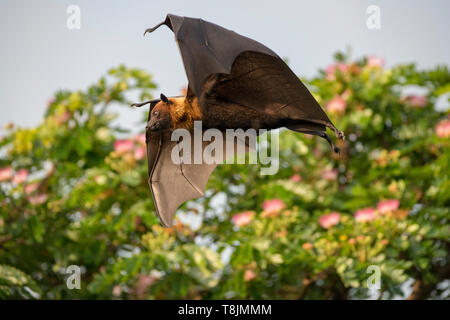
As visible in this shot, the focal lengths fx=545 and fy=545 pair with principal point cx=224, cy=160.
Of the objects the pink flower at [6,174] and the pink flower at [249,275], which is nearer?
the pink flower at [249,275]

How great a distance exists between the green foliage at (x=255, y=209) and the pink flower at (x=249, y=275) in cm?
1

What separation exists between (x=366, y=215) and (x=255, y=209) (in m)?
1.29

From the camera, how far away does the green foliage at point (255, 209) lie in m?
4.37

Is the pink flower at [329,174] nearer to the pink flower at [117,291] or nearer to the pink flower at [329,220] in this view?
the pink flower at [329,220]

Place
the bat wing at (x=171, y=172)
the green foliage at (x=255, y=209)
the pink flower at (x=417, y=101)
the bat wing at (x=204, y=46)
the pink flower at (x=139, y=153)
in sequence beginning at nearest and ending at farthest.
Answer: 1. the bat wing at (x=204, y=46)
2. the bat wing at (x=171, y=172)
3. the green foliage at (x=255, y=209)
4. the pink flower at (x=139, y=153)
5. the pink flower at (x=417, y=101)

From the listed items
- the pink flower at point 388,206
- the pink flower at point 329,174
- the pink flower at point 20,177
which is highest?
the pink flower at point 20,177

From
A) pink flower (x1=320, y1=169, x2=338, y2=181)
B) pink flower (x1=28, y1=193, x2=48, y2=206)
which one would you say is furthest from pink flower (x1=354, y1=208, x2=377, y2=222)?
pink flower (x1=28, y1=193, x2=48, y2=206)

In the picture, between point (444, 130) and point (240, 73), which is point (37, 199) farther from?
point (444, 130)

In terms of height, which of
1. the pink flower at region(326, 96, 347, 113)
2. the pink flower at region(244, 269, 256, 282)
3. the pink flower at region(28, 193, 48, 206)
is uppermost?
the pink flower at region(326, 96, 347, 113)

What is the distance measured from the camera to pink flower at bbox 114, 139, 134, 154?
→ 5.10 m

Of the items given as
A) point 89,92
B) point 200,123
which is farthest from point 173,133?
point 89,92

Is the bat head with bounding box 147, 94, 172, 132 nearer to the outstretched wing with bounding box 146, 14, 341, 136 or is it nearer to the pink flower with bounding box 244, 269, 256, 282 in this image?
the outstretched wing with bounding box 146, 14, 341, 136

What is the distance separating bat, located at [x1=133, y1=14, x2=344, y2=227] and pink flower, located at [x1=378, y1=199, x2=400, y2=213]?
2.25 meters

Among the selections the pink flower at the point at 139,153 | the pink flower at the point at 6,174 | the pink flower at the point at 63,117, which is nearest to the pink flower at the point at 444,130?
the pink flower at the point at 139,153
